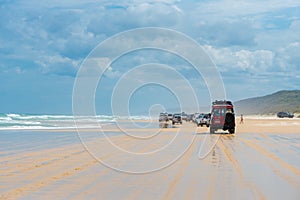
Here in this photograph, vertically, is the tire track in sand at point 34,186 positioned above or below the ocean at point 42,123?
below

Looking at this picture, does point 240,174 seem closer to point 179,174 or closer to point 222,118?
point 179,174

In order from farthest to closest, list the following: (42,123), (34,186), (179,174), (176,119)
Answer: (42,123), (176,119), (179,174), (34,186)

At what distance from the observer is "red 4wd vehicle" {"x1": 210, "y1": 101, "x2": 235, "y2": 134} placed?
43.7 meters

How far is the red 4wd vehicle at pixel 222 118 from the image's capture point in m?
→ 43.7

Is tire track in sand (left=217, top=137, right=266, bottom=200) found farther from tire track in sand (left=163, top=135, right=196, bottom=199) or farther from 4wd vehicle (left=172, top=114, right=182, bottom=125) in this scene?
4wd vehicle (left=172, top=114, right=182, bottom=125)

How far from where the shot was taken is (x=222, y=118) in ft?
143

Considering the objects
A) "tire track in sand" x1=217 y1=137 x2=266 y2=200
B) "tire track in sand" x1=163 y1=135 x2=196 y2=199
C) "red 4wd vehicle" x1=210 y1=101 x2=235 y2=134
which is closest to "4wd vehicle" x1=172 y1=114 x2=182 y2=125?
"red 4wd vehicle" x1=210 y1=101 x2=235 y2=134

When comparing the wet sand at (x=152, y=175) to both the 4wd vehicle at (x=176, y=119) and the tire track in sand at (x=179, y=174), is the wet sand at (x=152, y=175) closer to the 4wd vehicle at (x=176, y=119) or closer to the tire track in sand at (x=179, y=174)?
the tire track in sand at (x=179, y=174)

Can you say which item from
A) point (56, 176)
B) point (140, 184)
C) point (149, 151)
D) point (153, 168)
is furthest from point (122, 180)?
point (149, 151)

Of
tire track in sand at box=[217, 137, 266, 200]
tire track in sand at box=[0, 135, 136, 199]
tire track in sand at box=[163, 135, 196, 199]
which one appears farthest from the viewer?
tire track in sand at box=[163, 135, 196, 199]

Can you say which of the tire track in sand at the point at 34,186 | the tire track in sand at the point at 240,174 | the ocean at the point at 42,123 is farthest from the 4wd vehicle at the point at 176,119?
the tire track in sand at the point at 34,186

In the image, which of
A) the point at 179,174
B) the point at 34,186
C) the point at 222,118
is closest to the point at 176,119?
the point at 222,118

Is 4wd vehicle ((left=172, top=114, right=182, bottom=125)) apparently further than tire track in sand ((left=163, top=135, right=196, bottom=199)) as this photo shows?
Yes

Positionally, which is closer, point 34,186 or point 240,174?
point 34,186
